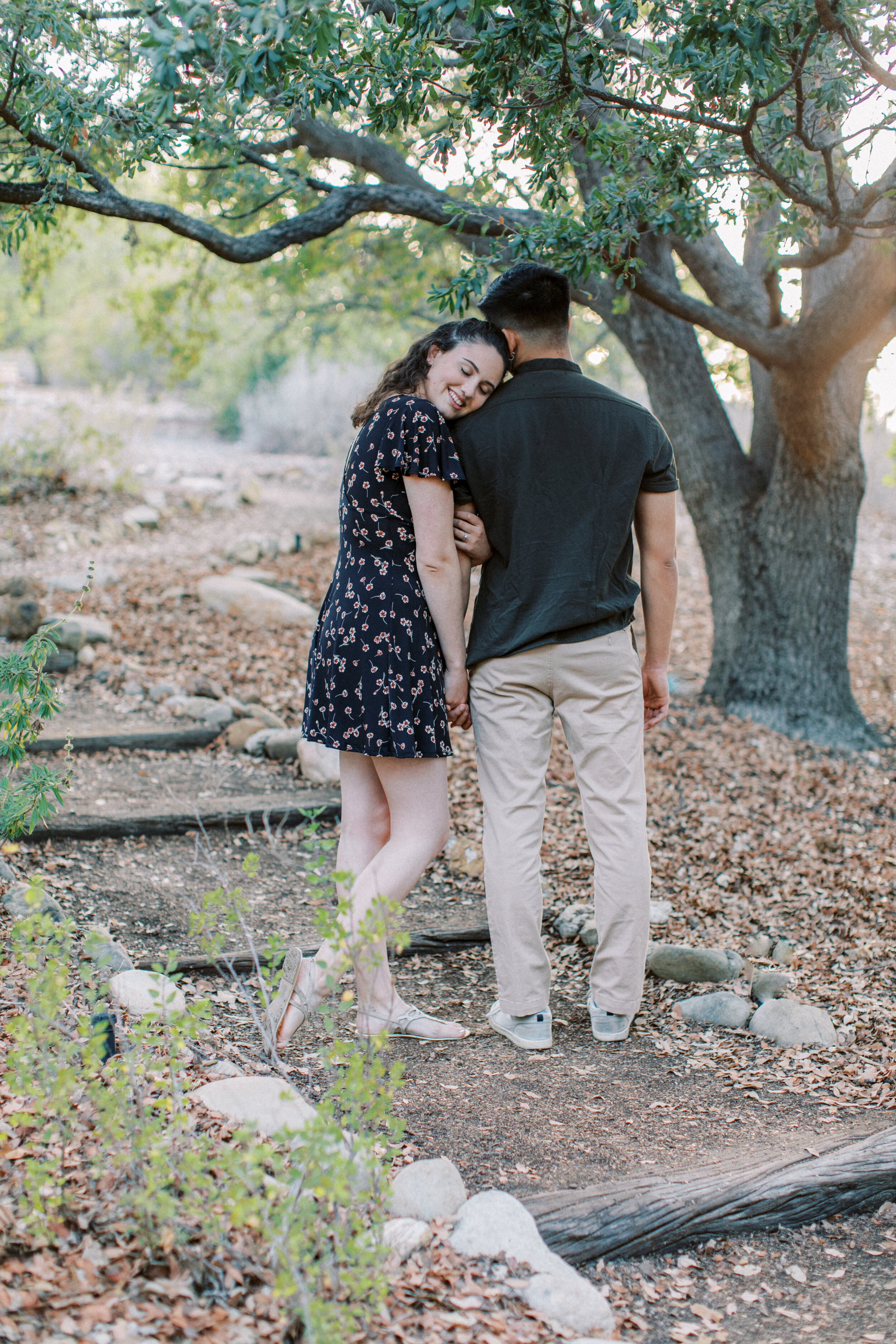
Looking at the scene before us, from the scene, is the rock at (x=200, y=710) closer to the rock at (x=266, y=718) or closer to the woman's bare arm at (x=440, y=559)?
the rock at (x=266, y=718)

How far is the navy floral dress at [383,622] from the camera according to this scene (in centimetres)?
243

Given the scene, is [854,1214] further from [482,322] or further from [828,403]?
[828,403]

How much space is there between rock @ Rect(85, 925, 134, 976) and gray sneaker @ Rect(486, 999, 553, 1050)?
111 centimetres

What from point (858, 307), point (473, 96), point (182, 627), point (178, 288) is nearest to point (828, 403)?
point (858, 307)

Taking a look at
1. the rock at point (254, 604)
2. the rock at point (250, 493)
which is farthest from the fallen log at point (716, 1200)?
the rock at point (250, 493)

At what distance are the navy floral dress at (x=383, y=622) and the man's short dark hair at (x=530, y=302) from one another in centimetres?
38

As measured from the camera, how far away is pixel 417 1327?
1.75 m

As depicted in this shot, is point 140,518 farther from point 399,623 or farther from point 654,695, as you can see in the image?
point 399,623

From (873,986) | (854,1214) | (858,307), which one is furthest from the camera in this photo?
(858,307)

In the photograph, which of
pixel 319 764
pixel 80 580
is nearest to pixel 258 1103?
pixel 319 764

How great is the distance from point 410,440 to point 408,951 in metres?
1.84

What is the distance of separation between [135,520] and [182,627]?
2.98m

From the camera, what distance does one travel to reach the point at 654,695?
3.02 meters

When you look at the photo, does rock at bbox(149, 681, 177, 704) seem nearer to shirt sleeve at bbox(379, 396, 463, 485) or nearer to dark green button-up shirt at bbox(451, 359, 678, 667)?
dark green button-up shirt at bbox(451, 359, 678, 667)
